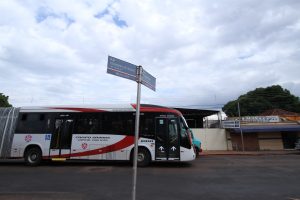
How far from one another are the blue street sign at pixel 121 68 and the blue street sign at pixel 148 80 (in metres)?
0.27

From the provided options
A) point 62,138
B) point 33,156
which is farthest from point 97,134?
point 33,156

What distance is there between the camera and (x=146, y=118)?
15.0 m

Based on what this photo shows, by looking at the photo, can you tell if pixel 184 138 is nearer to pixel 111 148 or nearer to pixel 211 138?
pixel 111 148

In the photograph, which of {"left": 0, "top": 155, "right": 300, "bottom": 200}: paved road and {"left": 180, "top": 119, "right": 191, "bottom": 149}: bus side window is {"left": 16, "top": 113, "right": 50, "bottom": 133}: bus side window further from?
{"left": 180, "top": 119, "right": 191, "bottom": 149}: bus side window

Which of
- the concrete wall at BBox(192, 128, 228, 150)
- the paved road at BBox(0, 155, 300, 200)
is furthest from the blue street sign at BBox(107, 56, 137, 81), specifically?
the concrete wall at BBox(192, 128, 228, 150)

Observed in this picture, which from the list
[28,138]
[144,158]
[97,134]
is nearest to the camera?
[144,158]

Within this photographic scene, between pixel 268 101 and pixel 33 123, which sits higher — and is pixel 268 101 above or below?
above

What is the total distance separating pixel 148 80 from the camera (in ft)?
19.8

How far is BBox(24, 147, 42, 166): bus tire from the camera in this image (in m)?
15.3

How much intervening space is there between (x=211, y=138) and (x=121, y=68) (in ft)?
86.5

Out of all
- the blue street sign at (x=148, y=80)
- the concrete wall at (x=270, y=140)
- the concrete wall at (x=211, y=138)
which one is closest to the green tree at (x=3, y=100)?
the concrete wall at (x=211, y=138)

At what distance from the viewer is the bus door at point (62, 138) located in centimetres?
1530

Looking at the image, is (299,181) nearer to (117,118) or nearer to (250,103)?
(117,118)

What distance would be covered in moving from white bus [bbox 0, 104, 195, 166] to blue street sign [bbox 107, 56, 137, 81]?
31.1 feet
